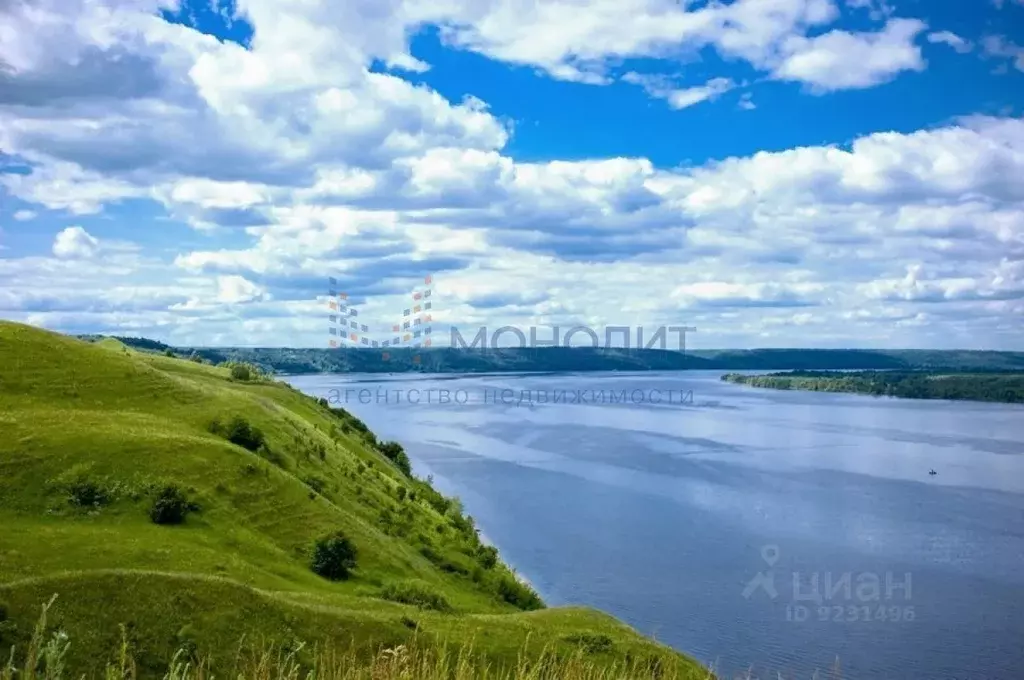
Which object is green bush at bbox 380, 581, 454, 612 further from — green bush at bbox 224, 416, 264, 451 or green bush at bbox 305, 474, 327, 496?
green bush at bbox 224, 416, 264, 451

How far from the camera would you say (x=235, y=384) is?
66562 mm

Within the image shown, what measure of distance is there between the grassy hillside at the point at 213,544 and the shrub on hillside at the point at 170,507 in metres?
0.11

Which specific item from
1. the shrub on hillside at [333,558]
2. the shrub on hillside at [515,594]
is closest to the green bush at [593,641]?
the shrub on hillside at [333,558]

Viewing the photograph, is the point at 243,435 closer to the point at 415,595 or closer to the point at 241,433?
the point at 241,433

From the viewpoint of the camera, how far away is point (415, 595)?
33.8m

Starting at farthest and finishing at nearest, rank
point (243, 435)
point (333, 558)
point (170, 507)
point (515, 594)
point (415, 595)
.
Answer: point (515, 594)
point (243, 435)
point (333, 558)
point (415, 595)
point (170, 507)

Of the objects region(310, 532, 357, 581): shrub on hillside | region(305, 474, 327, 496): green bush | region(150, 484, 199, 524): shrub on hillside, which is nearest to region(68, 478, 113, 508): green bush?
region(150, 484, 199, 524): shrub on hillside

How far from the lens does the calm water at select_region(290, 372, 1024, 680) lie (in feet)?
161

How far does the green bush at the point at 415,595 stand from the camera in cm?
3328

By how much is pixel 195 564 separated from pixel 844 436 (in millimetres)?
121356

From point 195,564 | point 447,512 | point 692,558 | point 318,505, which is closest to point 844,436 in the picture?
point 692,558

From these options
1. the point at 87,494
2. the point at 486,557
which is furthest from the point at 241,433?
the point at 486,557

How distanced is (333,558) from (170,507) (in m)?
6.45

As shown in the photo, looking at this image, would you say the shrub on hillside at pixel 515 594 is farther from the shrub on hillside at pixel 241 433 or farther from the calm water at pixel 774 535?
the shrub on hillside at pixel 241 433
